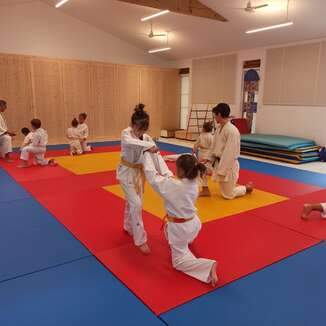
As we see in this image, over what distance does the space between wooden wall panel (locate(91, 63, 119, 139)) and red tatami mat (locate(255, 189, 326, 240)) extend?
26.8 ft

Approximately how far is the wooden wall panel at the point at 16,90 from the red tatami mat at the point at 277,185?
7254mm

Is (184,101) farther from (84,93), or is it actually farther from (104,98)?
(84,93)

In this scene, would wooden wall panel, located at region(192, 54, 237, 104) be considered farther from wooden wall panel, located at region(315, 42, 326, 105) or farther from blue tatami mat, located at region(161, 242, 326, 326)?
blue tatami mat, located at region(161, 242, 326, 326)

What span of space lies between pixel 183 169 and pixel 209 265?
81 cm

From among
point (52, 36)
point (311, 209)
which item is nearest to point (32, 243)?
point (311, 209)

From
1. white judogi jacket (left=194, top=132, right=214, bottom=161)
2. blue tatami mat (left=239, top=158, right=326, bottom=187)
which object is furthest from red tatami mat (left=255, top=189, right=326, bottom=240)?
white judogi jacket (left=194, top=132, right=214, bottom=161)

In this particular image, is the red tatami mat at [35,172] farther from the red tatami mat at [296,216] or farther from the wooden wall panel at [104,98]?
the wooden wall panel at [104,98]

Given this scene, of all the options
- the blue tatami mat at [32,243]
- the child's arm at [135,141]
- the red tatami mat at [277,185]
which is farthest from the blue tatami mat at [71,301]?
the red tatami mat at [277,185]

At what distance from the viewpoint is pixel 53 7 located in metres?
10.4

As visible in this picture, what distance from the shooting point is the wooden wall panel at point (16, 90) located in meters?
9.45

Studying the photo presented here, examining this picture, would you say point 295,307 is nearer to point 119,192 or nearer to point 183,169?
point 183,169

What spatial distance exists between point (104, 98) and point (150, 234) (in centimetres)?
879

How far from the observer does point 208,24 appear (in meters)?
8.98

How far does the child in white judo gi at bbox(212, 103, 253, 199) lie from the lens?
4.47 metres
